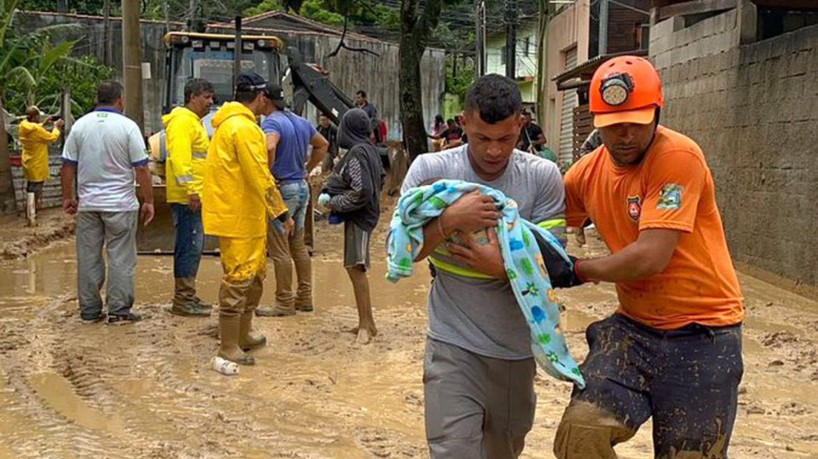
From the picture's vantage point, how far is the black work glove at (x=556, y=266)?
3375 mm

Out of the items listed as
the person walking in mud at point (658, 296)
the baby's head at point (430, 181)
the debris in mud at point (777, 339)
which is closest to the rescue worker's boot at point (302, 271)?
the debris in mud at point (777, 339)

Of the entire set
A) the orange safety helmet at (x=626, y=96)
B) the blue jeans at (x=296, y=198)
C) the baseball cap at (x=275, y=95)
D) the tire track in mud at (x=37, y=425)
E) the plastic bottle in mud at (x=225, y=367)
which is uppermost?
the baseball cap at (x=275, y=95)

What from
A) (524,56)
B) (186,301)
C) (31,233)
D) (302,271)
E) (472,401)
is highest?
(524,56)

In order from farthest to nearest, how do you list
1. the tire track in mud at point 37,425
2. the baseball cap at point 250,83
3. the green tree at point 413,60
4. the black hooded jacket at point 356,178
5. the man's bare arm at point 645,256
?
the green tree at point 413,60
the black hooded jacket at point 356,178
the baseball cap at point 250,83
the tire track in mud at point 37,425
the man's bare arm at point 645,256

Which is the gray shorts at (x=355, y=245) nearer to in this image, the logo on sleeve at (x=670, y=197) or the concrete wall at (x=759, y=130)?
the logo on sleeve at (x=670, y=197)

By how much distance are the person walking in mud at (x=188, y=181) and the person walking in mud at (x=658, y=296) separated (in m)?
5.48

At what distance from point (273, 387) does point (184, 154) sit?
2767 millimetres

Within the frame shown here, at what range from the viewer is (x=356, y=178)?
7.25 meters

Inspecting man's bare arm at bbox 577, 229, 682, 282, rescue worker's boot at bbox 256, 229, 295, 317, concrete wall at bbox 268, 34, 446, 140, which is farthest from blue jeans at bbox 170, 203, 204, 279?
concrete wall at bbox 268, 34, 446, 140

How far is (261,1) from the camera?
4488 centimetres

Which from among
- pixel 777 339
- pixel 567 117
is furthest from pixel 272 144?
pixel 567 117

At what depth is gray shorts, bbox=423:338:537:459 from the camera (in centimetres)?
340

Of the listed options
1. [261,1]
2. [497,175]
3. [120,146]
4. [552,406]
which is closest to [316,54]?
[261,1]

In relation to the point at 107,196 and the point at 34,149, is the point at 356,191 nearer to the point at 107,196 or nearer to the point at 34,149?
the point at 107,196
